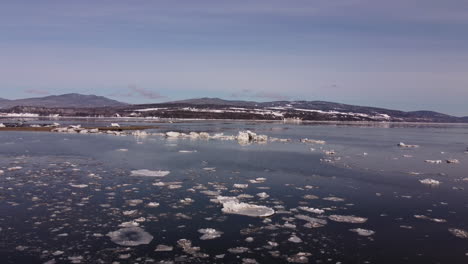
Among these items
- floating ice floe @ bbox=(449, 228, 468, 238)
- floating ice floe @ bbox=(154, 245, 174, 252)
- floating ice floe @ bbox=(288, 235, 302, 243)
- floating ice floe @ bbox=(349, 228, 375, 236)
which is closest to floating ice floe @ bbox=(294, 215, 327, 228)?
floating ice floe @ bbox=(349, 228, 375, 236)

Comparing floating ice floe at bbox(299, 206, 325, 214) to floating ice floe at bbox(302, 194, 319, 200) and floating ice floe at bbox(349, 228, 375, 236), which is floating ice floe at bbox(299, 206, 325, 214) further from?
floating ice floe at bbox(349, 228, 375, 236)

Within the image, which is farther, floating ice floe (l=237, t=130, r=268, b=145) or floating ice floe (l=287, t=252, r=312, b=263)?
floating ice floe (l=237, t=130, r=268, b=145)

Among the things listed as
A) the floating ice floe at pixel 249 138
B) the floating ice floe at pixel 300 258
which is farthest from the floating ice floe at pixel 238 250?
the floating ice floe at pixel 249 138

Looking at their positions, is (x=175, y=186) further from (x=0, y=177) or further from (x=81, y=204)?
(x=0, y=177)

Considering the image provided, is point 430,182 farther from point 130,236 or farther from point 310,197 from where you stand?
point 130,236

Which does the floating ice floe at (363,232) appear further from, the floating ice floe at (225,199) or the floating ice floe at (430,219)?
the floating ice floe at (225,199)

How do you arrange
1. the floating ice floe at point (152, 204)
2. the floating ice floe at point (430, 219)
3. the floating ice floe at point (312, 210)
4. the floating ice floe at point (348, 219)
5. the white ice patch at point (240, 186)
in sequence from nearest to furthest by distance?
1. the floating ice floe at point (348, 219)
2. the floating ice floe at point (430, 219)
3. the floating ice floe at point (312, 210)
4. the floating ice floe at point (152, 204)
5. the white ice patch at point (240, 186)

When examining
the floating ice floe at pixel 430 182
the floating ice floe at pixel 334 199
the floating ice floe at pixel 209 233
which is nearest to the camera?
the floating ice floe at pixel 209 233
